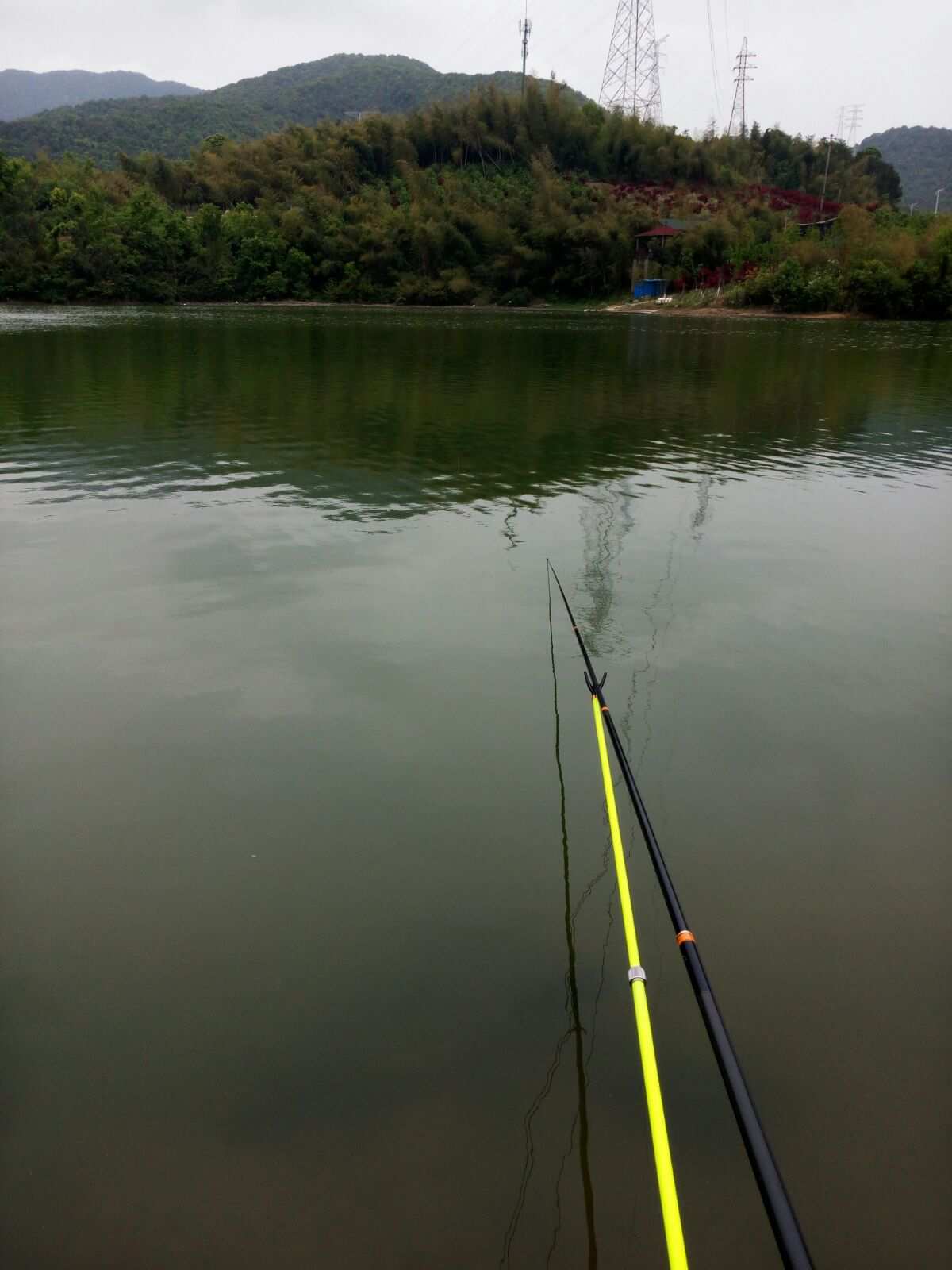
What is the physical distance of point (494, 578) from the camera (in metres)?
7.93

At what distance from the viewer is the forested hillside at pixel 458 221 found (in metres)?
59.8

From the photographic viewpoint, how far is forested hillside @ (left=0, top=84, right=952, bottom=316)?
59844mm

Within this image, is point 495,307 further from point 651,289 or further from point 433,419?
point 433,419

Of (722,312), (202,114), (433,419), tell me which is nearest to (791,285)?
(722,312)

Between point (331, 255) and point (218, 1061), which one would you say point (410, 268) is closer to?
point (331, 255)

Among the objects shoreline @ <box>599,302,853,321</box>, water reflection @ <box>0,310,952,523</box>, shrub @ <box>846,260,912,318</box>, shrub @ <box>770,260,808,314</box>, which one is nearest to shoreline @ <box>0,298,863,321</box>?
shoreline @ <box>599,302,853,321</box>

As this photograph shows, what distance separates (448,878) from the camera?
393 cm

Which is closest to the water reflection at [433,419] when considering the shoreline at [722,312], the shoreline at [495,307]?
the shoreline at [722,312]

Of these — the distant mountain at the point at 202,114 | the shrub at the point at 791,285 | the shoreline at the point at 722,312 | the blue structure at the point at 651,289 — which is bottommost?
the shoreline at the point at 722,312

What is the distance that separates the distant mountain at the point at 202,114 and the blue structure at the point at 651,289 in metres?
70.2

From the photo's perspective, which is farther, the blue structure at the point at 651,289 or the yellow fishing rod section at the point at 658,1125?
the blue structure at the point at 651,289

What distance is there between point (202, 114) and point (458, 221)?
102 m

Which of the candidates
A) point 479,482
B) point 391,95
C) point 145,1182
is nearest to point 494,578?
point 479,482

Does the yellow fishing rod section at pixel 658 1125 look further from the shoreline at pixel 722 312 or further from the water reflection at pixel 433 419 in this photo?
the shoreline at pixel 722 312
